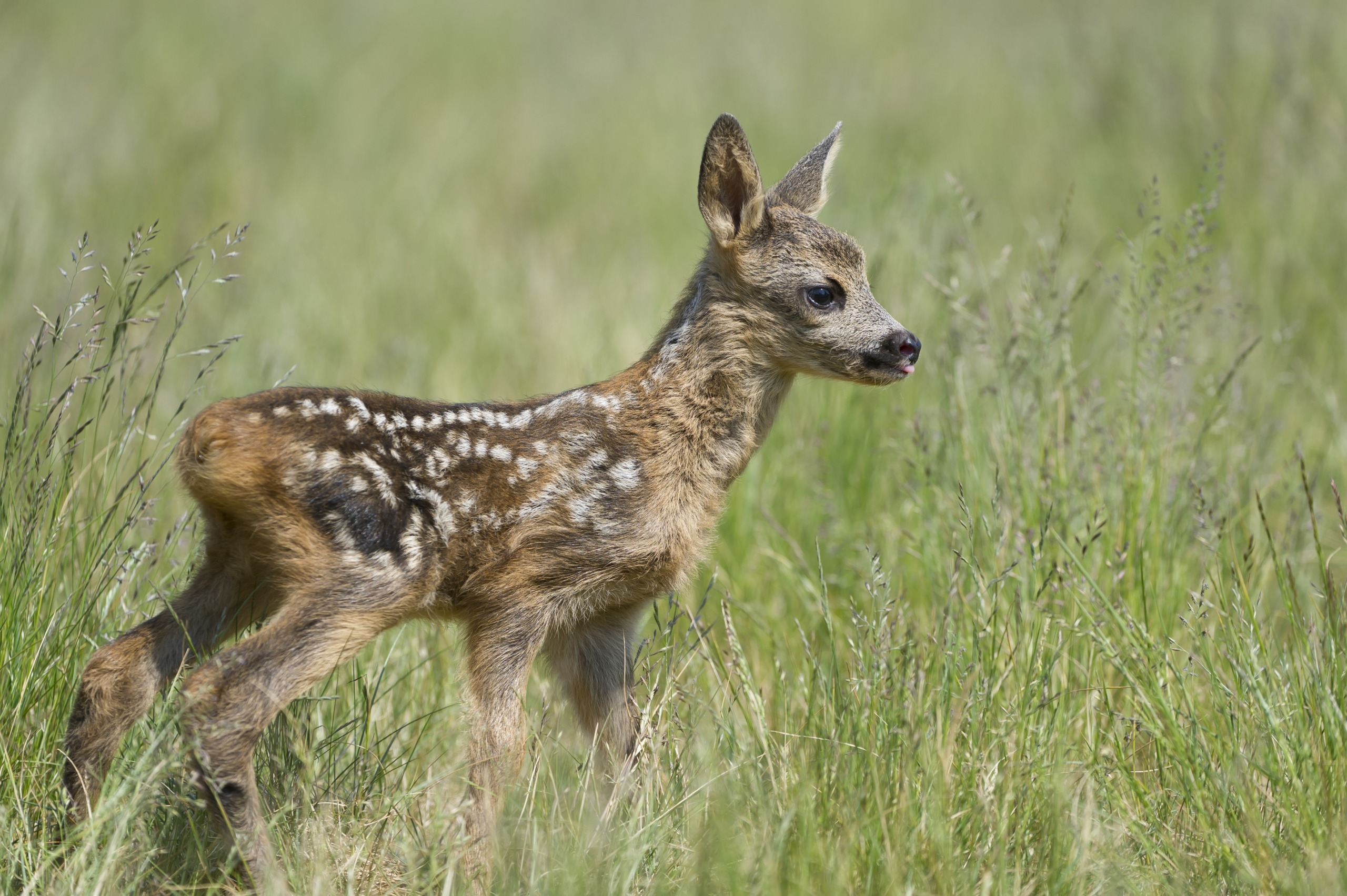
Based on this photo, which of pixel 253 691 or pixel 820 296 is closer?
pixel 253 691

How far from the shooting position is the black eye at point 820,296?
405 centimetres

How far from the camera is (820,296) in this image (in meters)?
4.06

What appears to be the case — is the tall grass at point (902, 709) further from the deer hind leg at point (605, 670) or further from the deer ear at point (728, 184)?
the deer ear at point (728, 184)

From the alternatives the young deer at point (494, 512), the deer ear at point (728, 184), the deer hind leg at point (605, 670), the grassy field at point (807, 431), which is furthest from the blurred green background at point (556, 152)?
the deer hind leg at point (605, 670)

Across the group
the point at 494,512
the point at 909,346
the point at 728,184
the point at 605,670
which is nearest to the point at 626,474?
the point at 494,512

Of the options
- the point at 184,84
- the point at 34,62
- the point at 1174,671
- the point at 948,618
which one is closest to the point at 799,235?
the point at 948,618

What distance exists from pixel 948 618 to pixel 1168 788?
2.52 feet

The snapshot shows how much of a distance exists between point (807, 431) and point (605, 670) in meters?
1.94

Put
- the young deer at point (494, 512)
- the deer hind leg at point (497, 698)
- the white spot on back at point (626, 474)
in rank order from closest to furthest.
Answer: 1. the young deer at point (494, 512)
2. the deer hind leg at point (497, 698)
3. the white spot on back at point (626, 474)

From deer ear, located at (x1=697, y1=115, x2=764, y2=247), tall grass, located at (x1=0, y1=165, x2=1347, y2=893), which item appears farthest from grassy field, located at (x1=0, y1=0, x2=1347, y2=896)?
deer ear, located at (x1=697, y1=115, x2=764, y2=247)

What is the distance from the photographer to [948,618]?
3.79 m

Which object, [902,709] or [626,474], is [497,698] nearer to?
[626,474]

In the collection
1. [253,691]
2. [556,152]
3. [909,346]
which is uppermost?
[556,152]

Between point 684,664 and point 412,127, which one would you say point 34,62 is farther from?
point 684,664
